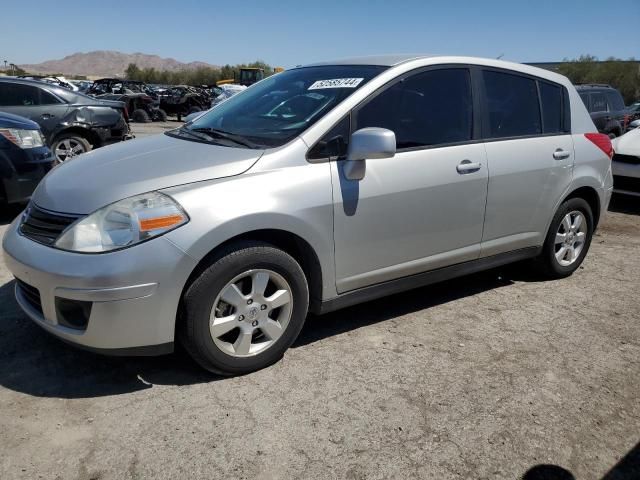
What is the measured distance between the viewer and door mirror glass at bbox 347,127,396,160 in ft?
9.68

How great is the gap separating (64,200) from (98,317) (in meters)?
0.68

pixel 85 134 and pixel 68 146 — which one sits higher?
pixel 85 134

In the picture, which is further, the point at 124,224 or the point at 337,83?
the point at 337,83

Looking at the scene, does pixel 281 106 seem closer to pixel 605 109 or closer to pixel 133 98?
Answer: pixel 605 109

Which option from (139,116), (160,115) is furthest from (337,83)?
(160,115)

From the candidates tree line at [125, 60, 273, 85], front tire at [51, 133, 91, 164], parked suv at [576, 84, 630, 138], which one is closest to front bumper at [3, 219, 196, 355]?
front tire at [51, 133, 91, 164]

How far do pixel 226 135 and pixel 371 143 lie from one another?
3.19 feet

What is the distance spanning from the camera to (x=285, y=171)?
9.60 ft

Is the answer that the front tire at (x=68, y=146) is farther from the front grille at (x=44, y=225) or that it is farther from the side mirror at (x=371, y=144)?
the side mirror at (x=371, y=144)

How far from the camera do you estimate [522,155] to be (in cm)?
398

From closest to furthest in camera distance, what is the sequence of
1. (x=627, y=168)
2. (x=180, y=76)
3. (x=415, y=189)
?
1. (x=415, y=189)
2. (x=627, y=168)
3. (x=180, y=76)

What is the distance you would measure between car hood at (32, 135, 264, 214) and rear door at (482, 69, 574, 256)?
184 cm

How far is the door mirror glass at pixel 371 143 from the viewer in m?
2.95

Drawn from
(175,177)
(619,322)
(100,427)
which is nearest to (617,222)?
(619,322)
